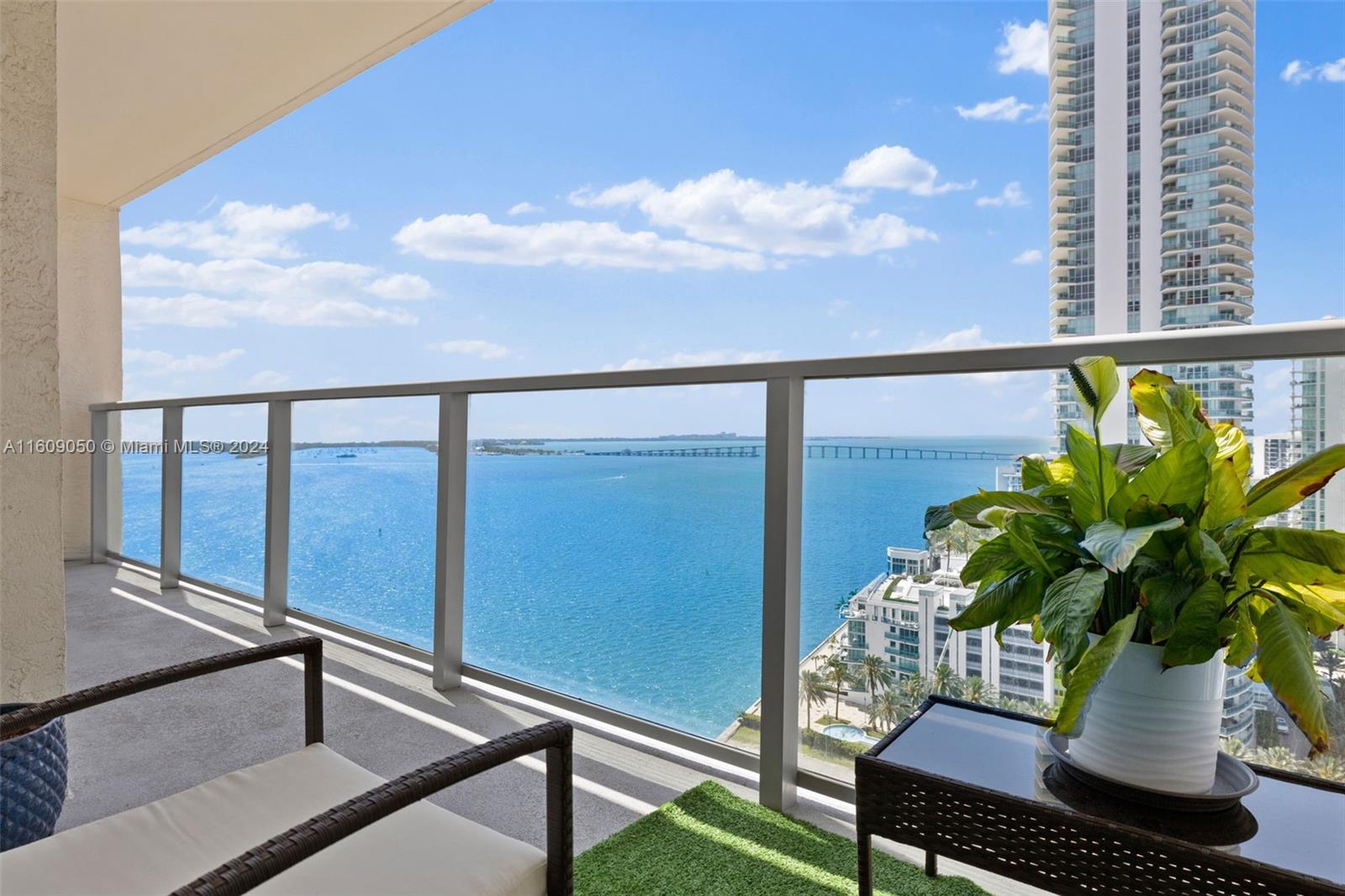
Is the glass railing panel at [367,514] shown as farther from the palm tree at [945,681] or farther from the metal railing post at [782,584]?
the palm tree at [945,681]

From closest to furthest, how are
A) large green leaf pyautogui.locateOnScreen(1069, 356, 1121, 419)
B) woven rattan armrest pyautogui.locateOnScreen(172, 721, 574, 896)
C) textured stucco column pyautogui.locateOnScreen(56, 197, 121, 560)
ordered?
1. woven rattan armrest pyautogui.locateOnScreen(172, 721, 574, 896)
2. large green leaf pyautogui.locateOnScreen(1069, 356, 1121, 419)
3. textured stucco column pyautogui.locateOnScreen(56, 197, 121, 560)

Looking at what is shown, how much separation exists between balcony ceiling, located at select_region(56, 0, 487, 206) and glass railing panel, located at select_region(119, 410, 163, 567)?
1878 mm

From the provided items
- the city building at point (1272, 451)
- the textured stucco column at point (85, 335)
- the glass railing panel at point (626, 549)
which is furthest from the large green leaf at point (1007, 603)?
the textured stucco column at point (85, 335)

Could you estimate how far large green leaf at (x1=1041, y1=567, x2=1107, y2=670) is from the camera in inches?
41.6

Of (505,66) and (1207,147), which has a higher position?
(505,66)

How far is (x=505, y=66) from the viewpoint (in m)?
21.9

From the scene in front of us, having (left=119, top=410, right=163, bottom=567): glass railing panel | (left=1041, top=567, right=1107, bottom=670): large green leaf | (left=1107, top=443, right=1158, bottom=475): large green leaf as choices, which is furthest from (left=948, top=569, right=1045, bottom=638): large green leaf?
(left=119, top=410, right=163, bottom=567): glass railing panel

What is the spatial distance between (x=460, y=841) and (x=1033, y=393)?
55.8 inches

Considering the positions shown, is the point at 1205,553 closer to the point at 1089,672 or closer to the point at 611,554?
the point at 1089,672

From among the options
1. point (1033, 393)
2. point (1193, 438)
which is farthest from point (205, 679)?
point (1193, 438)

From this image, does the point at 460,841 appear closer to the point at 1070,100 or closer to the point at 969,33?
the point at 1070,100

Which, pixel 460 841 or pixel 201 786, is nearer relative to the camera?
pixel 460 841

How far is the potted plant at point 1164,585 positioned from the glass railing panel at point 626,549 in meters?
0.96

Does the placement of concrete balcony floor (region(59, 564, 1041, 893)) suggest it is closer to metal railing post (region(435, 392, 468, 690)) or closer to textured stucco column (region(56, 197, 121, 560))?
metal railing post (region(435, 392, 468, 690))
